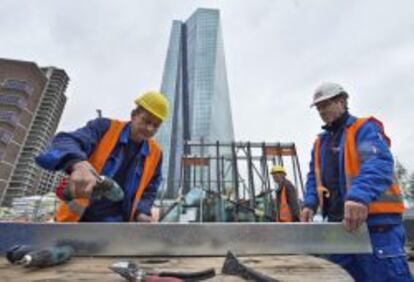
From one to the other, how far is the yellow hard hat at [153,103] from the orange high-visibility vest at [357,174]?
1374 millimetres

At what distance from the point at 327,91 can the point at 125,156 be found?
165 centimetres

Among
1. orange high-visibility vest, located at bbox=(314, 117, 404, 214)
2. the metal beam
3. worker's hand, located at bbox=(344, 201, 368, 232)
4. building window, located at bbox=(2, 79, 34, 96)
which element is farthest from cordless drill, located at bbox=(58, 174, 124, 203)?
building window, located at bbox=(2, 79, 34, 96)

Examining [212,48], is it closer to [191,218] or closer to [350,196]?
[191,218]

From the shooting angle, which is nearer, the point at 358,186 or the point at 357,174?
the point at 358,186

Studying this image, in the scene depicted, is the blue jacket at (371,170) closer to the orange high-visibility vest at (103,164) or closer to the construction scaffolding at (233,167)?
the orange high-visibility vest at (103,164)

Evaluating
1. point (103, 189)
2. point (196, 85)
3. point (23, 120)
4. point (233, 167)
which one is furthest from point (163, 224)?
point (196, 85)

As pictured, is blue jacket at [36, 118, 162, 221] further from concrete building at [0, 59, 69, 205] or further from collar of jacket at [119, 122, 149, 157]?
concrete building at [0, 59, 69, 205]

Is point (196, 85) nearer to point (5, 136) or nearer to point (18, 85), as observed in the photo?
point (18, 85)

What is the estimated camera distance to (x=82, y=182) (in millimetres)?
1680

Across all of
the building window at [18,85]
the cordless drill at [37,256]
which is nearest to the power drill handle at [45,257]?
the cordless drill at [37,256]

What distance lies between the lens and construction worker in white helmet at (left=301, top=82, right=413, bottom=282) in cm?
212

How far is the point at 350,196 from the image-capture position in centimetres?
205

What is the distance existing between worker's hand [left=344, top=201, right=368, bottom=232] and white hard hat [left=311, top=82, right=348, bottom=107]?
1075 mm

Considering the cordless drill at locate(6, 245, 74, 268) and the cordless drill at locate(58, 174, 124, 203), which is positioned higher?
the cordless drill at locate(58, 174, 124, 203)
